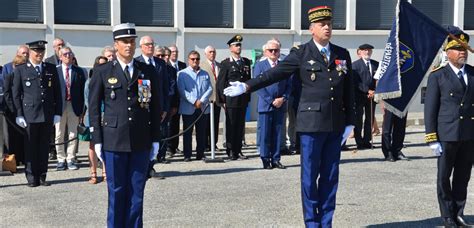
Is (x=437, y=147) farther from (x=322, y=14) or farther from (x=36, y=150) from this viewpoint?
(x=36, y=150)

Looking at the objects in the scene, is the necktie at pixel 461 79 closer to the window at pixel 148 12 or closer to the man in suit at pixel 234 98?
the man in suit at pixel 234 98

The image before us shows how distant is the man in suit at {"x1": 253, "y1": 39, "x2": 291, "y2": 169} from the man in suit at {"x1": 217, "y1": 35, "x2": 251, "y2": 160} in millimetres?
906

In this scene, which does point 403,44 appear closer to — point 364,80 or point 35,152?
point 35,152

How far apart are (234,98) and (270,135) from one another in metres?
1.32

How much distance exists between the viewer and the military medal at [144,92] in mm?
6820

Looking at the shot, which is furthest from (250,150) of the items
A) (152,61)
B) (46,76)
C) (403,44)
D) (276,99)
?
(403,44)

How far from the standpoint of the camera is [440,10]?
2191cm

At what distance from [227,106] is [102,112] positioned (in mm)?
6084

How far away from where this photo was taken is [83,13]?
17.8 m

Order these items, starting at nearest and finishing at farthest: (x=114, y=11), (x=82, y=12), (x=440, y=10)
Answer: (x=82, y=12) → (x=114, y=11) → (x=440, y=10)

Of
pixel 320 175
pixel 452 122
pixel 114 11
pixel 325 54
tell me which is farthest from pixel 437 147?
pixel 114 11

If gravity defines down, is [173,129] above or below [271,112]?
below

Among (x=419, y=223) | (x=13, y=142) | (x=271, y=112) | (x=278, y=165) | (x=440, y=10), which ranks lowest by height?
(x=278, y=165)

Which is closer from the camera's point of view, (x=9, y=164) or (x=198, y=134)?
(x=9, y=164)
